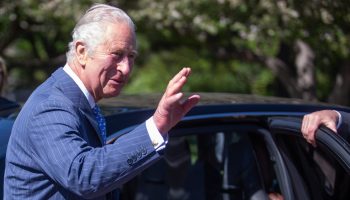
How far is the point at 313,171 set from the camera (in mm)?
3203

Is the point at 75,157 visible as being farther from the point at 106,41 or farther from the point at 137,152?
the point at 106,41

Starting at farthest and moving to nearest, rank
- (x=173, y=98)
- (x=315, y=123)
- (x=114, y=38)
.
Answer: (x=315, y=123), (x=114, y=38), (x=173, y=98)

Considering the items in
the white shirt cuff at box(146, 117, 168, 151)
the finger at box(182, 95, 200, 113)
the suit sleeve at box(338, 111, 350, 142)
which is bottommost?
the suit sleeve at box(338, 111, 350, 142)

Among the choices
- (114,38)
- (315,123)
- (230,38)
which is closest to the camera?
Result: (114,38)

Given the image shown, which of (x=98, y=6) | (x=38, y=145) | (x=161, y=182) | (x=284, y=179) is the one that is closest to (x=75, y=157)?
(x=38, y=145)

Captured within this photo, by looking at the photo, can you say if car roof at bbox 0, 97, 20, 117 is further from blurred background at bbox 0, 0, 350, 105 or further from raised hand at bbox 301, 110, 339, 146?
blurred background at bbox 0, 0, 350, 105

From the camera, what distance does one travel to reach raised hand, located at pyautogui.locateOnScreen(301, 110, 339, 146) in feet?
8.91

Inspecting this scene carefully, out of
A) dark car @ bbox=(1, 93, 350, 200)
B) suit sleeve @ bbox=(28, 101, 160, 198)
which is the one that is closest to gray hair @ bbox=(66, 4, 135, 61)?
suit sleeve @ bbox=(28, 101, 160, 198)

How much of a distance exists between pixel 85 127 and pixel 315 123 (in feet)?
3.15

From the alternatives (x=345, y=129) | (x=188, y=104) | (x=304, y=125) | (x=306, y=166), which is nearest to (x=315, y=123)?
(x=304, y=125)

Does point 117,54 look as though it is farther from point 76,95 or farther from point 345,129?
point 345,129

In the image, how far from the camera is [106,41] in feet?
6.79

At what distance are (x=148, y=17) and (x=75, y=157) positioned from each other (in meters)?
5.36

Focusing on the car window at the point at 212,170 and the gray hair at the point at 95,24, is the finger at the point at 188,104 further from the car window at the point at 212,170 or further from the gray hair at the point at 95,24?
the car window at the point at 212,170
